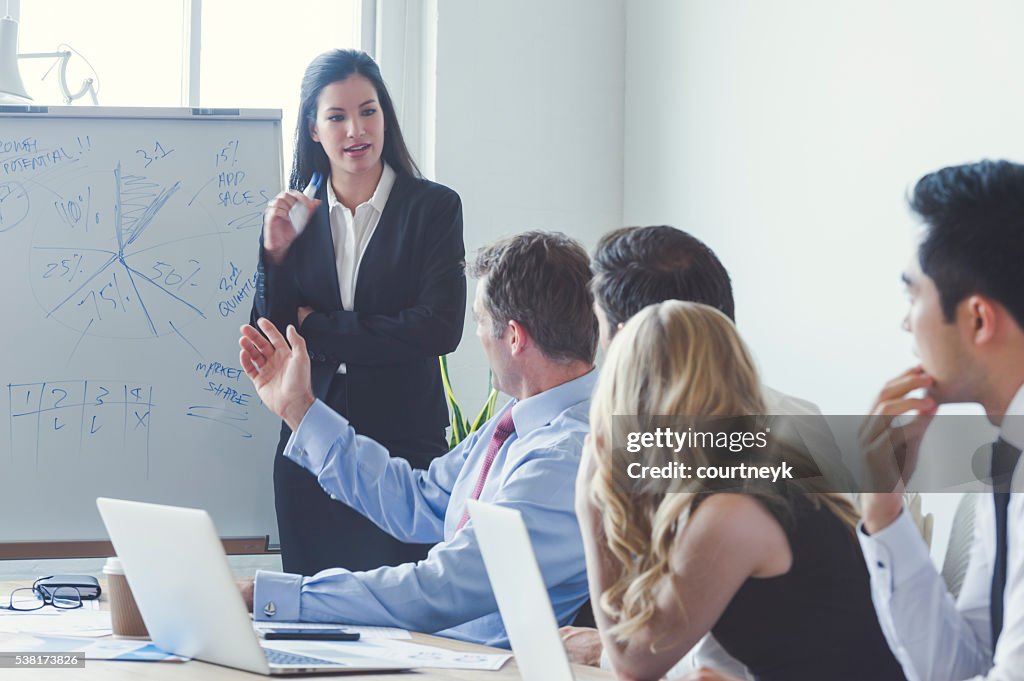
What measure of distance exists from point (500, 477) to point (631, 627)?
598 mm

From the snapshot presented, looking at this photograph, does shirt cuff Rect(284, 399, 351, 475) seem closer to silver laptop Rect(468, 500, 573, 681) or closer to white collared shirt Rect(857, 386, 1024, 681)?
silver laptop Rect(468, 500, 573, 681)

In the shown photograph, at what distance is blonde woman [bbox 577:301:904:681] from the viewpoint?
1.19 metres

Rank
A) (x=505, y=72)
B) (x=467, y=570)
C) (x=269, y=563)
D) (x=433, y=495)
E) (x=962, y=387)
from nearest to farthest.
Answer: (x=962, y=387), (x=467, y=570), (x=433, y=495), (x=269, y=563), (x=505, y=72)

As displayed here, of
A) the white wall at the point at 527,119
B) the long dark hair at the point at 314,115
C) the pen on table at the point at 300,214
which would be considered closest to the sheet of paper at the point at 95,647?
the pen on table at the point at 300,214

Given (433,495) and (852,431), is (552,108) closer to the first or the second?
(852,431)

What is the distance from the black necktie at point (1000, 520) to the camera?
3.46 feet

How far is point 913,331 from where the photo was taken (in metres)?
1.08

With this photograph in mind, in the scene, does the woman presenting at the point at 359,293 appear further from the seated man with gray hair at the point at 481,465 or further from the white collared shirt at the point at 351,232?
the seated man with gray hair at the point at 481,465

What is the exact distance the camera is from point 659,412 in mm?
1194

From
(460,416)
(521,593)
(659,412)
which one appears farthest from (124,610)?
(460,416)

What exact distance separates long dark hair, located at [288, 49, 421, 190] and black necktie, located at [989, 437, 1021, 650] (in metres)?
1.90

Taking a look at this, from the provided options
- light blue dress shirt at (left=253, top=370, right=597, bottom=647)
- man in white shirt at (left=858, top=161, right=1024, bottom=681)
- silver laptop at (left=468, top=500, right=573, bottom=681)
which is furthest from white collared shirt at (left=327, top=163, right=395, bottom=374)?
man in white shirt at (left=858, top=161, right=1024, bottom=681)

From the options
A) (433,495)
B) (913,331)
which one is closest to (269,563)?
(433,495)

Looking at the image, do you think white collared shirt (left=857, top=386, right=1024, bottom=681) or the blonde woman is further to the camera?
the blonde woman
